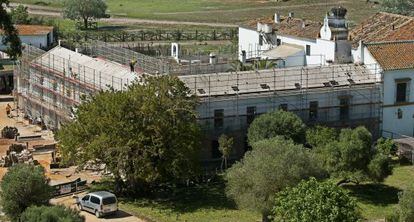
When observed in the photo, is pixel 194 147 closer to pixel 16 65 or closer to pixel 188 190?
pixel 188 190

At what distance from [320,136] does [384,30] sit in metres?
21.1

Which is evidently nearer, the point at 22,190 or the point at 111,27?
the point at 22,190

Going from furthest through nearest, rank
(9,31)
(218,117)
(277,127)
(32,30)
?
(32,30) → (218,117) → (277,127) → (9,31)

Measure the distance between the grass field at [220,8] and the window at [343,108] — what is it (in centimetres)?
7149

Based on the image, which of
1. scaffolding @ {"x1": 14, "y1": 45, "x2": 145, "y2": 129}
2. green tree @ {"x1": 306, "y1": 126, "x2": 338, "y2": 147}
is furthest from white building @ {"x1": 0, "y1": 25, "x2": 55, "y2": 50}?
green tree @ {"x1": 306, "y1": 126, "x2": 338, "y2": 147}

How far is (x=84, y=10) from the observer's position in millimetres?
127562

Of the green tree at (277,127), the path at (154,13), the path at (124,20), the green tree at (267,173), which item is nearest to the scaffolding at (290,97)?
the green tree at (277,127)

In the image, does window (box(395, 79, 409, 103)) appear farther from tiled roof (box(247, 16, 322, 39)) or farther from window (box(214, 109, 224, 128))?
window (box(214, 109, 224, 128))

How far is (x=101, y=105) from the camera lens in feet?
164

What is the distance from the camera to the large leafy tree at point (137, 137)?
48219 millimetres

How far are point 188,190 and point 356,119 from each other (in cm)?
1620

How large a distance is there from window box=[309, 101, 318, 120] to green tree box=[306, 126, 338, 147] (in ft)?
14.3

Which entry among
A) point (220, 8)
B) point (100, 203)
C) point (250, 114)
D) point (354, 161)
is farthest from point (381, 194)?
point (220, 8)

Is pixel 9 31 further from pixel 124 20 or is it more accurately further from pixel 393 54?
pixel 124 20
